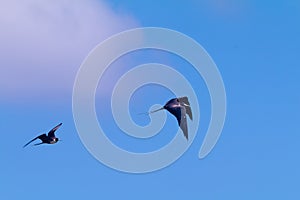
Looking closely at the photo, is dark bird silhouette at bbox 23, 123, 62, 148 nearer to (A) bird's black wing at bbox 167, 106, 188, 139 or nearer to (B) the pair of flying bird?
(B) the pair of flying bird

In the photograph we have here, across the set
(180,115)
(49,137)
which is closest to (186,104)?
(180,115)

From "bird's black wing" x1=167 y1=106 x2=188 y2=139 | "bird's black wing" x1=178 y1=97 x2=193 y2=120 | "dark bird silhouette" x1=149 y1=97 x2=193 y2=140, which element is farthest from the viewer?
"bird's black wing" x1=178 y1=97 x2=193 y2=120

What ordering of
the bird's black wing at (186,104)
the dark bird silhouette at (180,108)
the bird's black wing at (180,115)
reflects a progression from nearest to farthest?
the bird's black wing at (180,115) → the dark bird silhouette at (180,108) → the bird's black wing at (186,104)

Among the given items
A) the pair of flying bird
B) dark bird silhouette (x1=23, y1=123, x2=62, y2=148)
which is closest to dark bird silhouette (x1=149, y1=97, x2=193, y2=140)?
the pair of flying bird

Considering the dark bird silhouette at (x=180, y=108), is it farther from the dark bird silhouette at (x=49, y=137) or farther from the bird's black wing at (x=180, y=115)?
the dark bird silhouette at (x=49, y=137)

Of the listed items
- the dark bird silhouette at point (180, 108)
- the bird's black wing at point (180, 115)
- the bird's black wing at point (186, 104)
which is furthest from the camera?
the bird's black wing at point (186, 104)

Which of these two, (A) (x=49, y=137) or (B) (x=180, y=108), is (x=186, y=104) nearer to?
(B) (x=180, y=108)

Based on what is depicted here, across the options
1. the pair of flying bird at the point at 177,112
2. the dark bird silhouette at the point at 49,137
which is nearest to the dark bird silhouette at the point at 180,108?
the pair of flying bird at the point at 177,112

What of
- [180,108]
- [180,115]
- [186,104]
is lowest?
[180,115]

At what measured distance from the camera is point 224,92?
59.3 ft

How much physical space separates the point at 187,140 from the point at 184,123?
1.21 m

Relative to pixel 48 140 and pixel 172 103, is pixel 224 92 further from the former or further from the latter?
pixel 48 140

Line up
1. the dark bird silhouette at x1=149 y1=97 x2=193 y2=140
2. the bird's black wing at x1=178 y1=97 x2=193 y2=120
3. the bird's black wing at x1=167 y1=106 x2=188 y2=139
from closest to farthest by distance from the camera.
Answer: the bird's black wing at x1=167 y1=106 x2=188 y2=139, the dark bird silhouette at x1=149 y1=97 x2=193 y2=140, the bird's black wing at x1=178 y1=97 x2=193 y2=120

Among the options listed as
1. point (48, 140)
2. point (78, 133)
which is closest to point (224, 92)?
point (78, 133)
